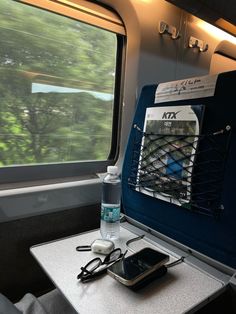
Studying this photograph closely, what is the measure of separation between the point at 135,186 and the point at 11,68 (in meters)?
0.76

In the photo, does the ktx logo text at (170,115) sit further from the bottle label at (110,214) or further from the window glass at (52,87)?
the window glass at (52,87)

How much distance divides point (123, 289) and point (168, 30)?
4.46 ft

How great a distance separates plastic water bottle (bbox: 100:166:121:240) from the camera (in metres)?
0.95

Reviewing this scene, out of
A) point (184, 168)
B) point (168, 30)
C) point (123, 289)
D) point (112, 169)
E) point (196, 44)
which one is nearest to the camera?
point (123, 289)

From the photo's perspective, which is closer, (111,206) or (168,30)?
(111,206)

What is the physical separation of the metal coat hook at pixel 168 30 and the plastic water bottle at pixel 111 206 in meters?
0.90

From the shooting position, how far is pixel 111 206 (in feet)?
3.14

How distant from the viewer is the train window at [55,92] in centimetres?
108

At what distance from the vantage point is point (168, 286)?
2.28ft

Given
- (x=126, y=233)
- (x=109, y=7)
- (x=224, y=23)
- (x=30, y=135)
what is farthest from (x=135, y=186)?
(x=224, y=23)

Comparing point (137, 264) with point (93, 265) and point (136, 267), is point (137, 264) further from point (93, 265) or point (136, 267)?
point (93, 265)

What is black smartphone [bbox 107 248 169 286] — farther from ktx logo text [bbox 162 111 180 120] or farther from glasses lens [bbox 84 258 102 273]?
ktx logo text [bbox 162 111 180 120]

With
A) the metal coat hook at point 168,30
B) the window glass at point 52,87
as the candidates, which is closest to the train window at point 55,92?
the window glass at point 52,87

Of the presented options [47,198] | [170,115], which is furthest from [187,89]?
[47,198]
